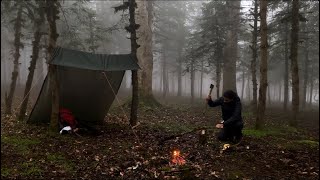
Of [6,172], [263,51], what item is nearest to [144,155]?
[6,172]

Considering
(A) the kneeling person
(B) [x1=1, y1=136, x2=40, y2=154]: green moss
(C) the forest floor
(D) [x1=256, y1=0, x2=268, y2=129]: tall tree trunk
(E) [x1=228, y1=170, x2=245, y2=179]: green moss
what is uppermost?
(D) [x1=256, y1=0, x2=268, y2=129]: tall tree trunk

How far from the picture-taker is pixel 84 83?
43.5 feet

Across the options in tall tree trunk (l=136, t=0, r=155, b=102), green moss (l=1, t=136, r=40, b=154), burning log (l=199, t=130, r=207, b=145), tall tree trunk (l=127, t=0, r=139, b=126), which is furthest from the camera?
tall tree trunk (l=136, t=0, r=155, b=102)

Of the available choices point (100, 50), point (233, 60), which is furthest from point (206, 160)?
point (100, 50)

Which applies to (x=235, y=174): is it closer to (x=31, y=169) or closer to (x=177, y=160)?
(x=177, y=160)

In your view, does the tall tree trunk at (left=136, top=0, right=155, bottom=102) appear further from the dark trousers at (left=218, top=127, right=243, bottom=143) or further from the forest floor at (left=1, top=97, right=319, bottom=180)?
the dark trousers at (left=218, top=127, right=243, bottom=143)

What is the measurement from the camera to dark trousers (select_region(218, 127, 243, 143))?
1080 cm

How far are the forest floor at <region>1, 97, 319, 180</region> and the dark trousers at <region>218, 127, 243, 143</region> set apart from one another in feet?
0.74

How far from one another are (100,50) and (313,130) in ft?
103

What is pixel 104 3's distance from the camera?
160ft

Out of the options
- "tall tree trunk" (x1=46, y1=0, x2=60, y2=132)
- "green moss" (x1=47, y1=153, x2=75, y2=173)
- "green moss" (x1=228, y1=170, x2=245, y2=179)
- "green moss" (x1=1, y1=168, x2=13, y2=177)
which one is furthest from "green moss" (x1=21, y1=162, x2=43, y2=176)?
"green moss" (x1=228, y1=170, x2=245, y2=179)

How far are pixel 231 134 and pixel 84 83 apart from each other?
5723 millimetres

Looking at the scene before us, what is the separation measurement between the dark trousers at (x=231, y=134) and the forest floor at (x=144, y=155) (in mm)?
225

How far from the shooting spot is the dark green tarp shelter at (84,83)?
11.7 meters
